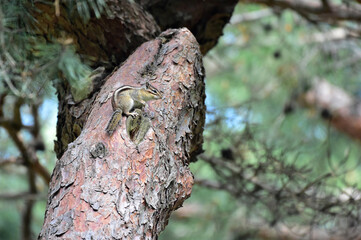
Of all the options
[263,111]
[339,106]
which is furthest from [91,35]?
[339,106]

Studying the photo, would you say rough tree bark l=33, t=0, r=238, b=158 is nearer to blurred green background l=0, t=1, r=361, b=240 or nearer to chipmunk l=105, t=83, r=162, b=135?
chipmunk l=105, t=83, r=162, b=135

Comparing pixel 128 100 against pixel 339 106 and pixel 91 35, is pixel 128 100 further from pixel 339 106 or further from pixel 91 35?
pixel 339 106

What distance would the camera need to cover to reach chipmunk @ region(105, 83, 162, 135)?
3.04 feet

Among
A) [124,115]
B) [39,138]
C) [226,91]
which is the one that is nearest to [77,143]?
[124,115]

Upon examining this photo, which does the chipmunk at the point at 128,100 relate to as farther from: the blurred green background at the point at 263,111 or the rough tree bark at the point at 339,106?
the rough tree bark at the point at 339,106

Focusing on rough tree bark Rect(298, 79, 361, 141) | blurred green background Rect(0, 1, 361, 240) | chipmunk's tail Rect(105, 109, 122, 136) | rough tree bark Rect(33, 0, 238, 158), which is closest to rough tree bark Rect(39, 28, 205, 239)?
chipmunk's tail Rect(105, 109, 122, 136)

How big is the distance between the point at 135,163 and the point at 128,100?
14 cm

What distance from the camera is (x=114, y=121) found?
924mm

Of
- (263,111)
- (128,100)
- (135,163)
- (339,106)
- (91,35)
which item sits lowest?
(135,163)

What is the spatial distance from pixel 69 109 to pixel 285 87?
2.61 m

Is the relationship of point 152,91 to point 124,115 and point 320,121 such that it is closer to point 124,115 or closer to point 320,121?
point 124,115

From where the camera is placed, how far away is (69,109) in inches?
45.9

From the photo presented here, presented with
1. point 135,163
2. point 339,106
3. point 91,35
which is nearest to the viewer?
point 135,163

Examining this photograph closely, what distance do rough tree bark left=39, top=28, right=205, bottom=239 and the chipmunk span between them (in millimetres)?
15
